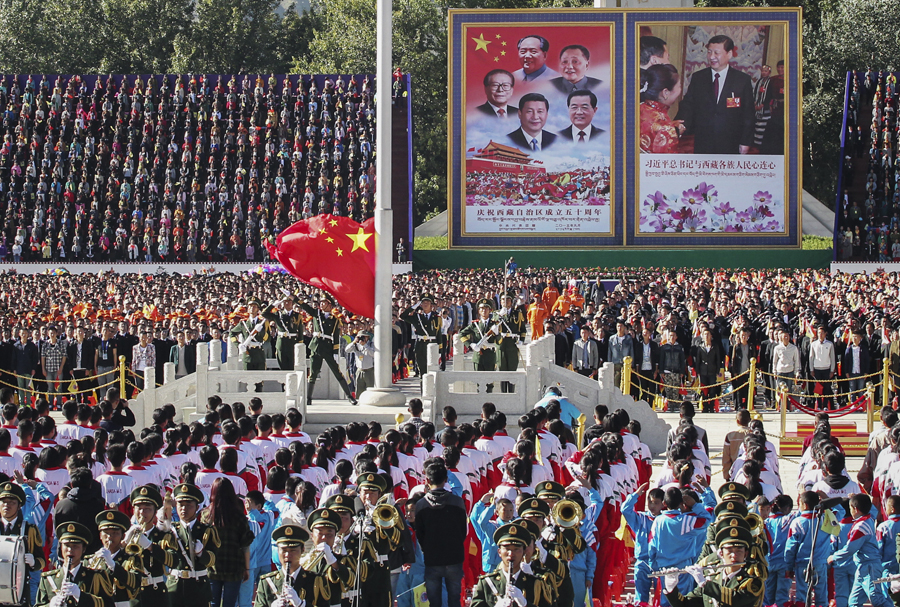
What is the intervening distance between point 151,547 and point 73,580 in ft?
2.36

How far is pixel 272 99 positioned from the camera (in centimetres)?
4712

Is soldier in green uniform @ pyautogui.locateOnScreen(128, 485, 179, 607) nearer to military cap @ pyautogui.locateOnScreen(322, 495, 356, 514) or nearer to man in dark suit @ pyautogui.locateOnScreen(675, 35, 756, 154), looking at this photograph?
military cap @ pyautogui.locateOnScreen(322, 495, 356, 514)

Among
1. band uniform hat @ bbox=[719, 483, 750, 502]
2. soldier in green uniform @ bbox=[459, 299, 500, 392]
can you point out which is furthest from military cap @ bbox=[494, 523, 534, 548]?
soldier in green uniform @ bbox=[459, 299, 500, 392]

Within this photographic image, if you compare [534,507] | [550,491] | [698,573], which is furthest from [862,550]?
[534,507]

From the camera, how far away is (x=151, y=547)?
7367mm

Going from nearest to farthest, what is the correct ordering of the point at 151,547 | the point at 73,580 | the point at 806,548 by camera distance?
1. the point at 73,580
2. the point at 151,547
3. the point at 806,548

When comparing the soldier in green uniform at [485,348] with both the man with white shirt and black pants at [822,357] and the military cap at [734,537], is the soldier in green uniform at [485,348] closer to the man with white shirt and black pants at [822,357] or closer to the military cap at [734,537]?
the man with white shirt and black pants at [822,357]

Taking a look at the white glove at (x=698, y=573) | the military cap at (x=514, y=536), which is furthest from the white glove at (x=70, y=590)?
the white glove at (x=698, y=573)

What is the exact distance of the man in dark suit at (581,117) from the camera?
43.8 m

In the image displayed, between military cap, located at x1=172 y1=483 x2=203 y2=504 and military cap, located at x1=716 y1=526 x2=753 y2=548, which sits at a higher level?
military cap, located at x1=172 y1=483 x2=203 y2=504

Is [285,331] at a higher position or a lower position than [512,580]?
higher

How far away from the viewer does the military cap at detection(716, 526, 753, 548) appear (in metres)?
6.98

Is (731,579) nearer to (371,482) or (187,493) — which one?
(371,482)

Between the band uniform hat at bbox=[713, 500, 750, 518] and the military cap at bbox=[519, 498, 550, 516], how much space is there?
1038 mm
